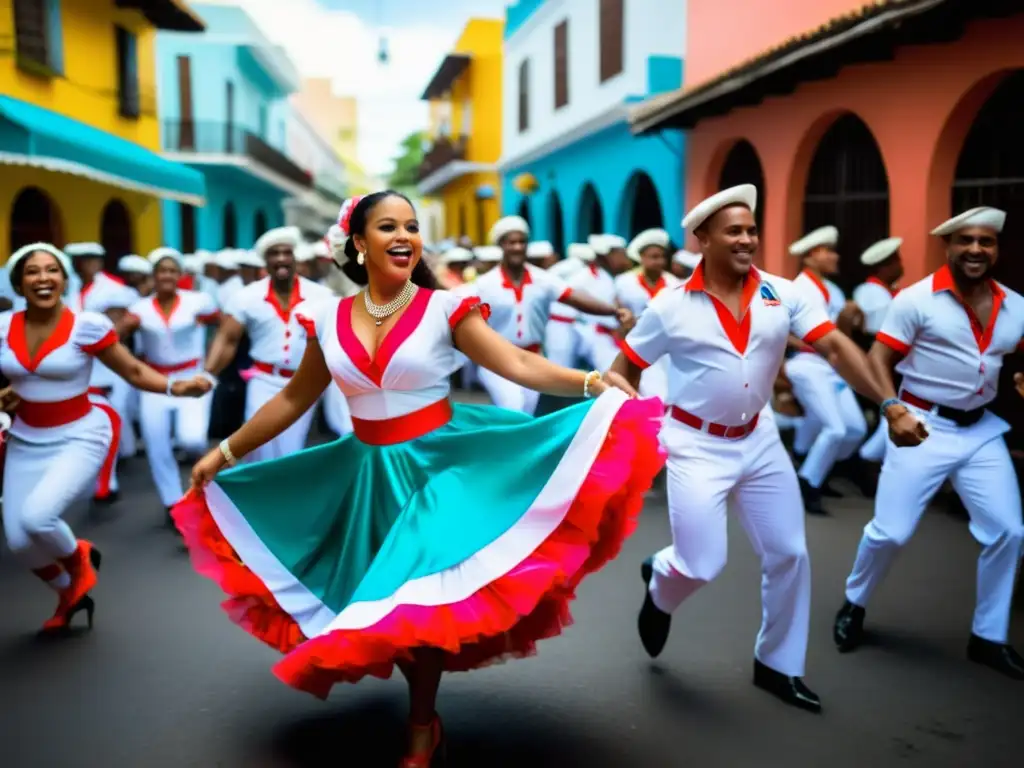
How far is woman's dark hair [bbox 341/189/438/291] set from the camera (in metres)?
4.29

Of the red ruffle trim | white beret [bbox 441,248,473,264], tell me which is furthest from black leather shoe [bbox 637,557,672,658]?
white beret [bbox 441,248,473,264]

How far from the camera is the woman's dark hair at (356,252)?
169 inches

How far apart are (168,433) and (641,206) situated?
15.2m

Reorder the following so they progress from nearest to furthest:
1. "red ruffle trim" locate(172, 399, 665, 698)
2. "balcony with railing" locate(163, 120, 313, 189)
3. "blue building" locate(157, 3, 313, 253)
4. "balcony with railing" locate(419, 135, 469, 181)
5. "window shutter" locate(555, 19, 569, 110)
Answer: "red ruffle trim" locate(172, 399, 665, 698) < "window shutter" locate(555, 19, 569, 110) < "blue building" locate(157, 3, 313, 253) < "balcony with railing" locate(163, 120, 313, 189) < "balcony with railing" locate(419, 135, 469, 181)

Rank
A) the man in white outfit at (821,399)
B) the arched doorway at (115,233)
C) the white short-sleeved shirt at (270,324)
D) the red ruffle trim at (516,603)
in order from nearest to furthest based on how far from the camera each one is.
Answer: the red ruffle trim at (516,603) < the white short-sleeved shirt at (270,324) < the man in white outfit at (821,399) < the arched doorway at (115,233)

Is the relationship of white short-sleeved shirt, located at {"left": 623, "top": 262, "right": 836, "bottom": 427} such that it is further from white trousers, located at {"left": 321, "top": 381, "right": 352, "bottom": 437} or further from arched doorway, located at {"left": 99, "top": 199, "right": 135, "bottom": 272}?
arched doorway, located at {"left": 99, "top": 199, "right": 135, "bottom": 272}

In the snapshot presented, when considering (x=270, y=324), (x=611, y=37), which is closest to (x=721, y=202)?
(x=270, y=324)

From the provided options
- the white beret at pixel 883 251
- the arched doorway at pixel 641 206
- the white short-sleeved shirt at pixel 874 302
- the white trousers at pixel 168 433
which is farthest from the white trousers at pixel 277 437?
the arched doorway at pixel 641 206

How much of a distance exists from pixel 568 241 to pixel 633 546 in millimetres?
17948

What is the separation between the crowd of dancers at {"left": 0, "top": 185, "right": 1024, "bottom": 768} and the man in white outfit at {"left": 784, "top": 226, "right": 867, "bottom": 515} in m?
3.31

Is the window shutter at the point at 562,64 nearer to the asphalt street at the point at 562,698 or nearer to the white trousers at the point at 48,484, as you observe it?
the asphalt street at the point at 562,698

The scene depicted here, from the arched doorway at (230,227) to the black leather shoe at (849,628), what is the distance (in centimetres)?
3344

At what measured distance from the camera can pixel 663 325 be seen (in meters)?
4.88

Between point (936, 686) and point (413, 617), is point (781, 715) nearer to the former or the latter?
point (936, 686)
